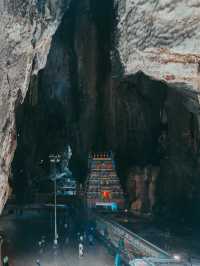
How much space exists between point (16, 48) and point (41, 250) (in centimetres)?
1052

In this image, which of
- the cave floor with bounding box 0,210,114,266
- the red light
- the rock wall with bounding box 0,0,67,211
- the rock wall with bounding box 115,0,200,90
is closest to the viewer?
the rock wall with bounding box 0,0,67,211

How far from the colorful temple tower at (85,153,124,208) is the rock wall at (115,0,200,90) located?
14211mm

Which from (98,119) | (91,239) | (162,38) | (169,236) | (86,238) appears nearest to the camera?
(162,38)

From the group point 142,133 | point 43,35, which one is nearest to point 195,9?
point 43,35

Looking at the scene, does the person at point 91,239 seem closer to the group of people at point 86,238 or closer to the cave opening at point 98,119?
the group of people at point 86,238

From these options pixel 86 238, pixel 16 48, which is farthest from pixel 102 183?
pixel 16 48

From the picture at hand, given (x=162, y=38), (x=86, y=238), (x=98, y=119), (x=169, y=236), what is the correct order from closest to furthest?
1. (x=162, y=38)
2. (x=169, y=236)
3. (x=86, y=238)
4. (x=98, y=119)

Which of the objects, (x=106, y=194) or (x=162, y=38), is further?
(x=106, y=194)

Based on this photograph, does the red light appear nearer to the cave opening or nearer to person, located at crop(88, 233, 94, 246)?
the cave opening

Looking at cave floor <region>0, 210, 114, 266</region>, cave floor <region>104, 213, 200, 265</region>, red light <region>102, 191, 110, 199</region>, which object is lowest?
cave floor <region>0, 210, 114, 266</region>

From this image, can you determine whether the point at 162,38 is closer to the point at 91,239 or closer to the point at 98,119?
the point at 91,239

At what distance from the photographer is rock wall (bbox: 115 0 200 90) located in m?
14.9

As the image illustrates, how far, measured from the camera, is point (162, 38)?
15.2 m

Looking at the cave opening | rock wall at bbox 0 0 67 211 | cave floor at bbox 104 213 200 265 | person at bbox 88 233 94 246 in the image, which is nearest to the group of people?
person at bbox 88 233 94 246
